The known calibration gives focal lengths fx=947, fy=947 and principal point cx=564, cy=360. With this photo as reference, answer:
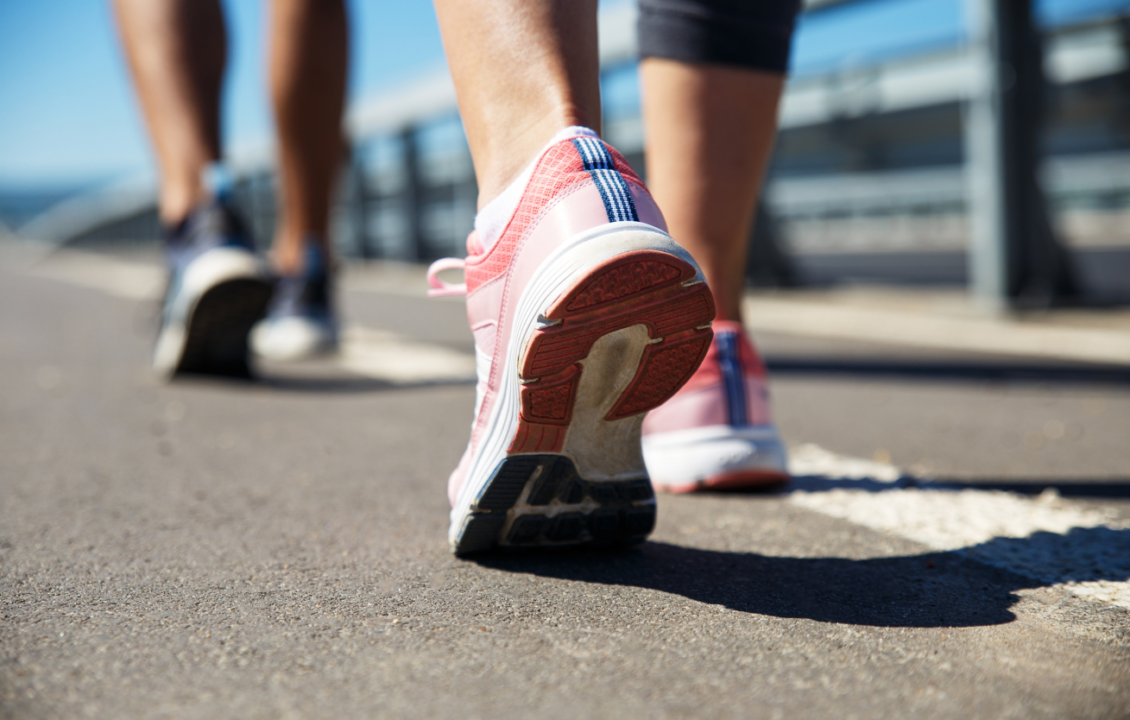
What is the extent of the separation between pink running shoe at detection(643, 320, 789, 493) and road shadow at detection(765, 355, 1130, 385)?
1.06 metres

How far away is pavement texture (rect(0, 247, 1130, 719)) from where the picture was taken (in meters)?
0.63

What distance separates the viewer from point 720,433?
3.90 feet

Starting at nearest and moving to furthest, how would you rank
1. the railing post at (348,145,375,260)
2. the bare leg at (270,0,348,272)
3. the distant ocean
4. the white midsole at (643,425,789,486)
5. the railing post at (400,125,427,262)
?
the white midsole at (643,425,789,486), the bare leg at (270,0,348,272), the railing post at (400,125,427,262), the railing post at (348,145,375,260), the distant ocean

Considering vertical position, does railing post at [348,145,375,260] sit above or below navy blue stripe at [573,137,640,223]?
above

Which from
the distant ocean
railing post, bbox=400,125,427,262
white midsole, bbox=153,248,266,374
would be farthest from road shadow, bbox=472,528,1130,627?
the distant ocean

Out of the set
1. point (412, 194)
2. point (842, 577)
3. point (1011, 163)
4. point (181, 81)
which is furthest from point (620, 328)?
point (412, 194)

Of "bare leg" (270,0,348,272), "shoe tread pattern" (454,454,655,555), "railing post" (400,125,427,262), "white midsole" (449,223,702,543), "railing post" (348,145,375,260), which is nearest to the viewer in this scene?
"white midsole" (449,223,702,543)

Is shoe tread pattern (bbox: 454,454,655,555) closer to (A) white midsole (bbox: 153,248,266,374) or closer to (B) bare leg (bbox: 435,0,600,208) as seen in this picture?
(B) bare leg (bbox: 435,0,600,208)

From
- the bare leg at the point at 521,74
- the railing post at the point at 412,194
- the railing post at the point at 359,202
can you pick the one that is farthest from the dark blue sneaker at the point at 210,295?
the railing post at the point at 359,202

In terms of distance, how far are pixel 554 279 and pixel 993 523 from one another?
2.03 ft

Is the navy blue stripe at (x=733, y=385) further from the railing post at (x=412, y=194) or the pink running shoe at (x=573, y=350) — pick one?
the railing post at (x=412, y=194)

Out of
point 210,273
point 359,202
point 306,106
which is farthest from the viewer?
point 359,202

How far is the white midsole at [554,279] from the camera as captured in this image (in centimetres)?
75

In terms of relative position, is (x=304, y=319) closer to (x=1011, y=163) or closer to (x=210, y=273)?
(x=210, y=273)
